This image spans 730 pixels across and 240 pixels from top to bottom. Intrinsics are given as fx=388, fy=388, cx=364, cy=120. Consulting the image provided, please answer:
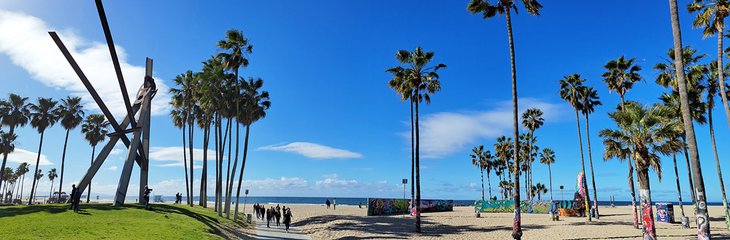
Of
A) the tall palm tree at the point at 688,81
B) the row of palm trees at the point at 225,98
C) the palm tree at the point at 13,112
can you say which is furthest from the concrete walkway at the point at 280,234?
the palm tree at the point at 13,112

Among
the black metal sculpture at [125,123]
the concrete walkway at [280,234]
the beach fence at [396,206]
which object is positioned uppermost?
the black metal sculpture at [125,123]

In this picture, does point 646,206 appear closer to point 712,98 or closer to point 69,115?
point 712,98

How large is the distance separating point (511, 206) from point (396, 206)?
52.9 ft

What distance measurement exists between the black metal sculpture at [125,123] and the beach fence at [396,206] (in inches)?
940

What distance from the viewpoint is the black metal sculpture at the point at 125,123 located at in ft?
86.9

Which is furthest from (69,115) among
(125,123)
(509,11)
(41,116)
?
(509,11)

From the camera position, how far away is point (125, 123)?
31.8 m

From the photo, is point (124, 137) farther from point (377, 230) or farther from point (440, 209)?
point (440, 209)

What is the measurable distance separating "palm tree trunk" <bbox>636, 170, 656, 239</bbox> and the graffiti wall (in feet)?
102

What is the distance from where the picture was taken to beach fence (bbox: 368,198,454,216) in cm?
4553

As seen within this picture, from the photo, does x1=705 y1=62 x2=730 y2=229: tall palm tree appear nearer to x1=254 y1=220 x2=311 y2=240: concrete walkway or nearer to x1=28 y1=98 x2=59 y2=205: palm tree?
x1=254 y1=220 x2=311 y2=240: concrete walkway

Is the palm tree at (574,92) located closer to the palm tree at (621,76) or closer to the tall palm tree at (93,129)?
the palm tree at (621,76)

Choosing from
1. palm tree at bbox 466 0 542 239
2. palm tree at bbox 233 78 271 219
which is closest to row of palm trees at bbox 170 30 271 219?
palm tree at bbox 233 78 271 219

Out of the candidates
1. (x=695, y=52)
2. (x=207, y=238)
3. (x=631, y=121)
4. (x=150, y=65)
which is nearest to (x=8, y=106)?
(x=150, y=65)
